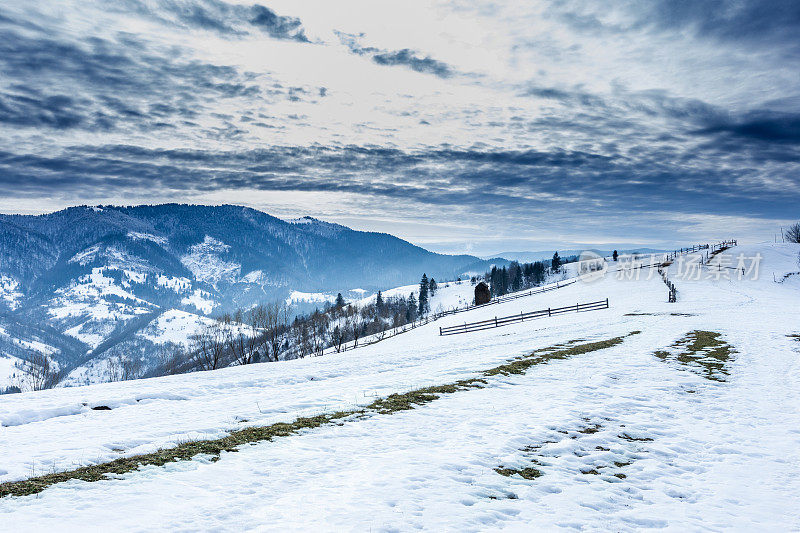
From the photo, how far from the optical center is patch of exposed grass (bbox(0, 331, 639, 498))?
28.0ft

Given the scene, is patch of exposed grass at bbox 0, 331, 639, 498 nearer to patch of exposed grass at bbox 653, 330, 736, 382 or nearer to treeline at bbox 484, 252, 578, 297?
patch of exposed grass at bbox 653, 330, 736, 382

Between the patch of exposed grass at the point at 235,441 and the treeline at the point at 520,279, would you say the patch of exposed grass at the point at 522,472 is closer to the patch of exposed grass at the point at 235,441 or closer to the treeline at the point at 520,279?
the patch of exposed grass at the point at 235,441

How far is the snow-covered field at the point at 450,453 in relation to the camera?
282 inches

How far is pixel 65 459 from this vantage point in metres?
10.1

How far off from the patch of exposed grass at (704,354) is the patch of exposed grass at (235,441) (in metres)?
9.05

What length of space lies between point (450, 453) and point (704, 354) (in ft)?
69.4

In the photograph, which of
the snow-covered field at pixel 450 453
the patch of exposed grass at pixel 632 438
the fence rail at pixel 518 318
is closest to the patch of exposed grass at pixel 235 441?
the snow-covered field at pixel 450 453

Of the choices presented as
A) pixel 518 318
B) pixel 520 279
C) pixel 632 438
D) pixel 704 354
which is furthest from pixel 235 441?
pixel 520 279

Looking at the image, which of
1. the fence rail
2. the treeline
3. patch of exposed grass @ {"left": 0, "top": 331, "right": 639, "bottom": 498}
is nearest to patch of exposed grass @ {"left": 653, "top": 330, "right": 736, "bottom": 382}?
patch of exposed grass @ {"left": 0, "top": 331, "right": 639, "bottom": 498}

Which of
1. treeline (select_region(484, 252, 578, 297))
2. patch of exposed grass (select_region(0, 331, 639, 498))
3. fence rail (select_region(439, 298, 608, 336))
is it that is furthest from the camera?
treeline (select_region(484, 252, 578, 297))

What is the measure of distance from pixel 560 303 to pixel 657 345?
4271 centimetres

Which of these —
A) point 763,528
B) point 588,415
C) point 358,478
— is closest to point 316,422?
point 358,478

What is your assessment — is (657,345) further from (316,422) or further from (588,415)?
(316,422)

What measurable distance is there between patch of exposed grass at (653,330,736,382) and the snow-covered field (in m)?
0.46
